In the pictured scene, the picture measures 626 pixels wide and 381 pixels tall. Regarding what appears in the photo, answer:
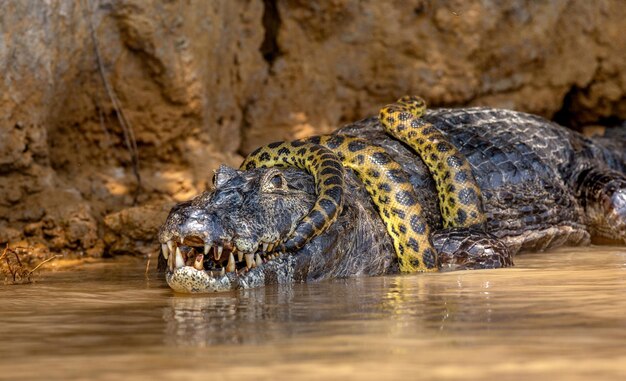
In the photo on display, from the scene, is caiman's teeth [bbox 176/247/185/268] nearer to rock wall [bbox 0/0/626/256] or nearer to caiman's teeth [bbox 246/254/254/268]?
caiman's teeth [bbox 246/254/254/268]

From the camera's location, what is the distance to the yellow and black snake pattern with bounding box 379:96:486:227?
7.49 metres

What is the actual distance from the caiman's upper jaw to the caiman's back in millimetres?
2147

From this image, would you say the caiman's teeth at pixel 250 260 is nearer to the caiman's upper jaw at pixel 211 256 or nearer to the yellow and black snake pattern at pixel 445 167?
the caiman's upper jaw at pixel 211 256

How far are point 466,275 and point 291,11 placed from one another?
4561mm

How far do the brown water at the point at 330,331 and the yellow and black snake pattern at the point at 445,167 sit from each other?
178 centimetres

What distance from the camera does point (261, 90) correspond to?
9812 millimetres

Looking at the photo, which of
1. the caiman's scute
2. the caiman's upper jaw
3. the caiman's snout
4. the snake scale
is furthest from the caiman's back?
the caiman's snout

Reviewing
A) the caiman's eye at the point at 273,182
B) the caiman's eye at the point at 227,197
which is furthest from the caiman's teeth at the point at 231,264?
the caiman's eye at the point at 273,182

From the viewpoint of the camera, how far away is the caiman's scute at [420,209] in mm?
5484

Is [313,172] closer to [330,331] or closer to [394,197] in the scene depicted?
[394,197]

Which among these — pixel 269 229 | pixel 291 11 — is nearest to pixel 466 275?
pixel 269 229

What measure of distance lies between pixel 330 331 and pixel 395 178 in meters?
3.43

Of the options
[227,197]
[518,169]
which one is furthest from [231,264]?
[518,169]

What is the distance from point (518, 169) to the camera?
8383mm
